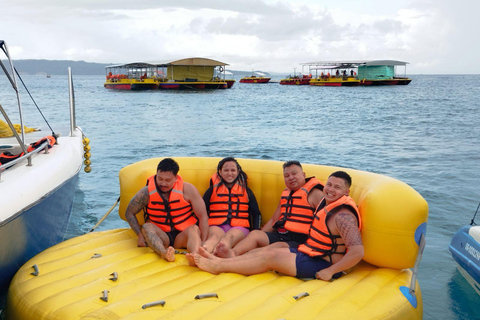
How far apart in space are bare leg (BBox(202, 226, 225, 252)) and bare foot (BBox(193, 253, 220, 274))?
150mm

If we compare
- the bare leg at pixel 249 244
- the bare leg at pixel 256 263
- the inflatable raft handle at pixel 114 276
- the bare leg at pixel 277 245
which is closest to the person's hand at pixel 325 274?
the bare leg at pixel 256 263

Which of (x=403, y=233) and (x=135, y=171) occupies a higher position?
(x=135, y=171)

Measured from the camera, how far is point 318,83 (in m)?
42.8

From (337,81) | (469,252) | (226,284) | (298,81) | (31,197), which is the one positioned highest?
(298,81)

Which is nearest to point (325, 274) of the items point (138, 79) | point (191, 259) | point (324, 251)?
point (324, 251)

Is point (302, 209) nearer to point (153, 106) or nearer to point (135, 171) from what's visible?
point (135, 171)

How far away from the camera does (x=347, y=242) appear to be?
8.55ft

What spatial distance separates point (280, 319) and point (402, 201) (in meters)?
1.09

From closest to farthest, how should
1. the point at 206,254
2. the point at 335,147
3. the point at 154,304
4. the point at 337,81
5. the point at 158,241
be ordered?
the point at 154,304 → the point at 206,254 → the point at 158,241 → the point at 335,147 → the point at 337,81

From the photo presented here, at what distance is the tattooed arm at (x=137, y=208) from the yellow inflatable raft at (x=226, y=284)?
93 millimetres

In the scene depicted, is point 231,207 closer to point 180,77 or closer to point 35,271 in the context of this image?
point 35,271

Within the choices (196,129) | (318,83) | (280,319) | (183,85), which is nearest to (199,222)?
(280,319)

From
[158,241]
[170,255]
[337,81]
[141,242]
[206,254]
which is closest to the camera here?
[206,254]

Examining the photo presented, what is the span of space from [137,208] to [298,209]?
112 centimetres
